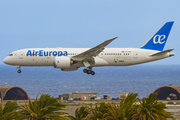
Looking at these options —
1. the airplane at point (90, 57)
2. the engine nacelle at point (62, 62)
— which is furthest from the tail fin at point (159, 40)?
the engine nacelle at point (62, 62)

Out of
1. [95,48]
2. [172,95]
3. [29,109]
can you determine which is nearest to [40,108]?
[29,109]

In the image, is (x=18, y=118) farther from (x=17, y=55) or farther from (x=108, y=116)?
(x=17, y=55)

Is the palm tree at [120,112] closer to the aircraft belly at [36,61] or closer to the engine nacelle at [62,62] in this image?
the engine nacelle at [62,62]

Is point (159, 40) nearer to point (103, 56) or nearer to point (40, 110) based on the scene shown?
point (103, 56)

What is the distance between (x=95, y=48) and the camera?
53.5m

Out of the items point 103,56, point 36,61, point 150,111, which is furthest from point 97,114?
point 36,61

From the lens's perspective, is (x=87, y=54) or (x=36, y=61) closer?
(x=87, y=54)

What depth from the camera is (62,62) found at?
55.1 metres

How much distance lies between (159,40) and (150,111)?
114 feet

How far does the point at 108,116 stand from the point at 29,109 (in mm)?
7650

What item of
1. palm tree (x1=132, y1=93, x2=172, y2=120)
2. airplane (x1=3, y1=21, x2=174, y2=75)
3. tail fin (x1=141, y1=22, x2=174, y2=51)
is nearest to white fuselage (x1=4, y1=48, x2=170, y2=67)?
airplane (x1=3, y1=21, x2=174, y2=75)

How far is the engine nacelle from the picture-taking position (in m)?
55.1

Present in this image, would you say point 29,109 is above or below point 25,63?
below

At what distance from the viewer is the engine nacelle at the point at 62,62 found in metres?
55.1
